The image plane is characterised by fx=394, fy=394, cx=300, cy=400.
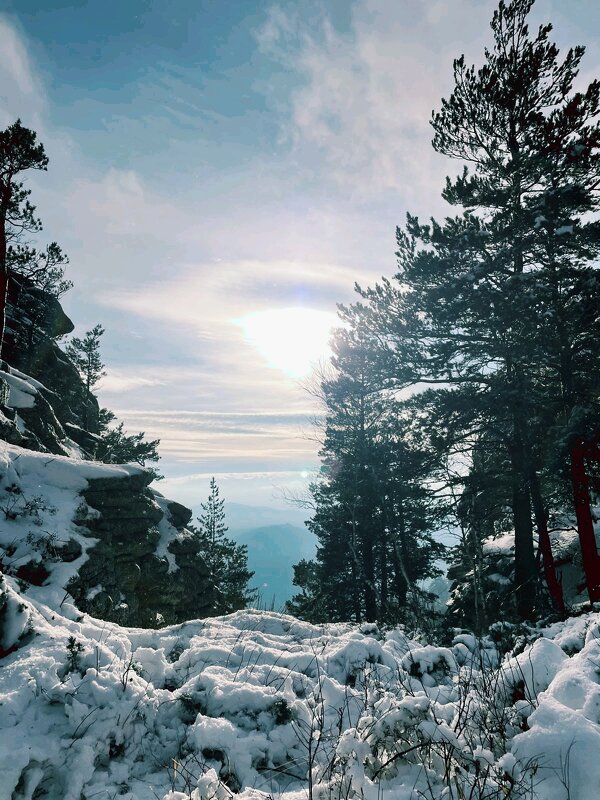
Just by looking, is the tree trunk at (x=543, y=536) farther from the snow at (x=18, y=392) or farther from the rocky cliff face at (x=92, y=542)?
the snow at (x=18, y=392)

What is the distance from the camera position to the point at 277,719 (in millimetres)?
3412

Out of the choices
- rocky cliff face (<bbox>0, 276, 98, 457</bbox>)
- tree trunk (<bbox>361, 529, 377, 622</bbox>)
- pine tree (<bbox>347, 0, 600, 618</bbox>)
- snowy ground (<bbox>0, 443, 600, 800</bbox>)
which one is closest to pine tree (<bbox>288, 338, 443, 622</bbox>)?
tree trunk (<bbox>361, 529, 377, 622</bbox>)

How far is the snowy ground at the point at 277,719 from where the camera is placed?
2.36 meters

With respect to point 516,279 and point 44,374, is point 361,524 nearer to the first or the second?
point 516,279

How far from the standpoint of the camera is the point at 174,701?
3543 mm

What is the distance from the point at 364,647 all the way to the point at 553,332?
906 centimetres

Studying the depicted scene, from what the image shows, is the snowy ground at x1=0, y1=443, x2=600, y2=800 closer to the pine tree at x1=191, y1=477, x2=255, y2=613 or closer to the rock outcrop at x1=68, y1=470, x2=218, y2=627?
the rock outcrop at x1=68, y1=470, x2=218, y2=627

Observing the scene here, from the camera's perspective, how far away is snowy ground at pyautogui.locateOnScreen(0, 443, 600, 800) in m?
2.36

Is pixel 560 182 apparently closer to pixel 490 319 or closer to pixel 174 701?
pixel 490 319

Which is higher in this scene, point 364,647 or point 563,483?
point 563,483

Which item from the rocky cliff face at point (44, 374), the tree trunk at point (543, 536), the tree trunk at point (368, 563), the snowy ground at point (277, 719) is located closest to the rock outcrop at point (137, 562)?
the rocky cliff face at point (44, 374)

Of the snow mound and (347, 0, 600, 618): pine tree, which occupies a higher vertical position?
(347, 0, 600, 618): pine tree

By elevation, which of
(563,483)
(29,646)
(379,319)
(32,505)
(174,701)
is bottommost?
(174,701)

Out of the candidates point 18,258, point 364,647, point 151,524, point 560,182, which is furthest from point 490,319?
point 18,258
